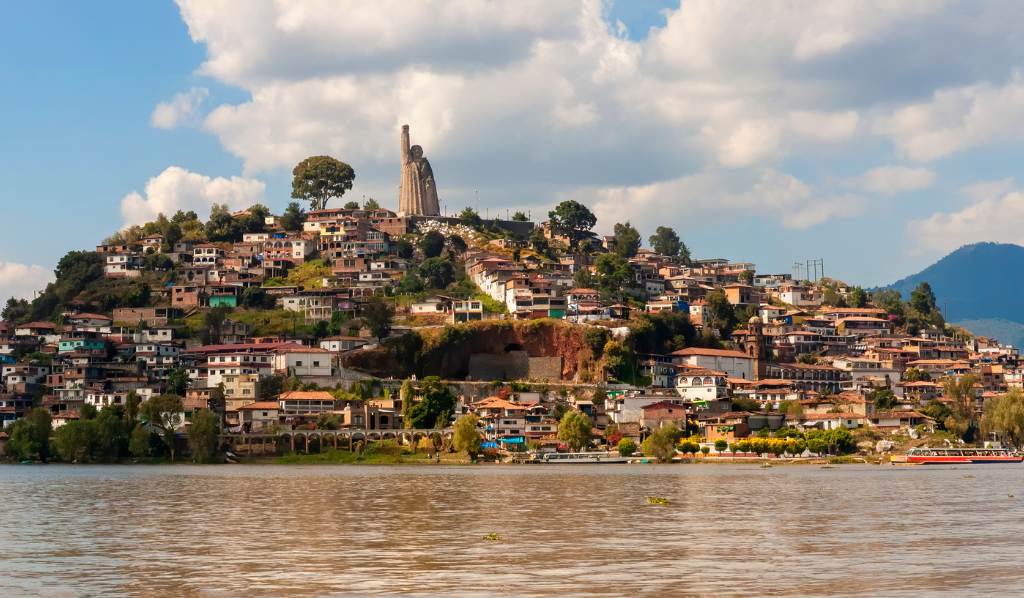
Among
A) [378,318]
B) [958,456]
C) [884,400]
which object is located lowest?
→ [958,456]

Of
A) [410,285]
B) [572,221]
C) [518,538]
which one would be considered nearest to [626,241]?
[572,221]

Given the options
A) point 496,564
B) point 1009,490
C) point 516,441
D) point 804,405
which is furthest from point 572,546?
point 804,405

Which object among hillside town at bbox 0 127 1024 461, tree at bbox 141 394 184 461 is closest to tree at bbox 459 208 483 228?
hillside town at bbox 0 127 1024 461

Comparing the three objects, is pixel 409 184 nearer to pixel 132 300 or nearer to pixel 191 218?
pixel 191 218

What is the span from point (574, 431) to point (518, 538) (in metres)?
68.1

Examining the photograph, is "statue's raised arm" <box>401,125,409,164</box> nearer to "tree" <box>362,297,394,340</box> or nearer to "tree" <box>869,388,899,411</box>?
"tree" <box>362,297,394,340</box>

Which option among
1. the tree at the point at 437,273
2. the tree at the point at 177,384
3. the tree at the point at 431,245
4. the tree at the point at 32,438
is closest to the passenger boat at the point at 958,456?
the tree at the point at 437,273

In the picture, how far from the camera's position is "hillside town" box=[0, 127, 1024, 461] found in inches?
4370

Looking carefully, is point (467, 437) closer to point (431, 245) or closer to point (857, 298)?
point (431, 245)

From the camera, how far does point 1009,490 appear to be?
65.2 m

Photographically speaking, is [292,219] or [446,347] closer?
[446,347]

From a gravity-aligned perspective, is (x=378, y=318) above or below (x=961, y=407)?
above

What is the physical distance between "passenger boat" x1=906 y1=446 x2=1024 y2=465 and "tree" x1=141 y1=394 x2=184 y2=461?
190 ft

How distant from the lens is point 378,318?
12519 cm
